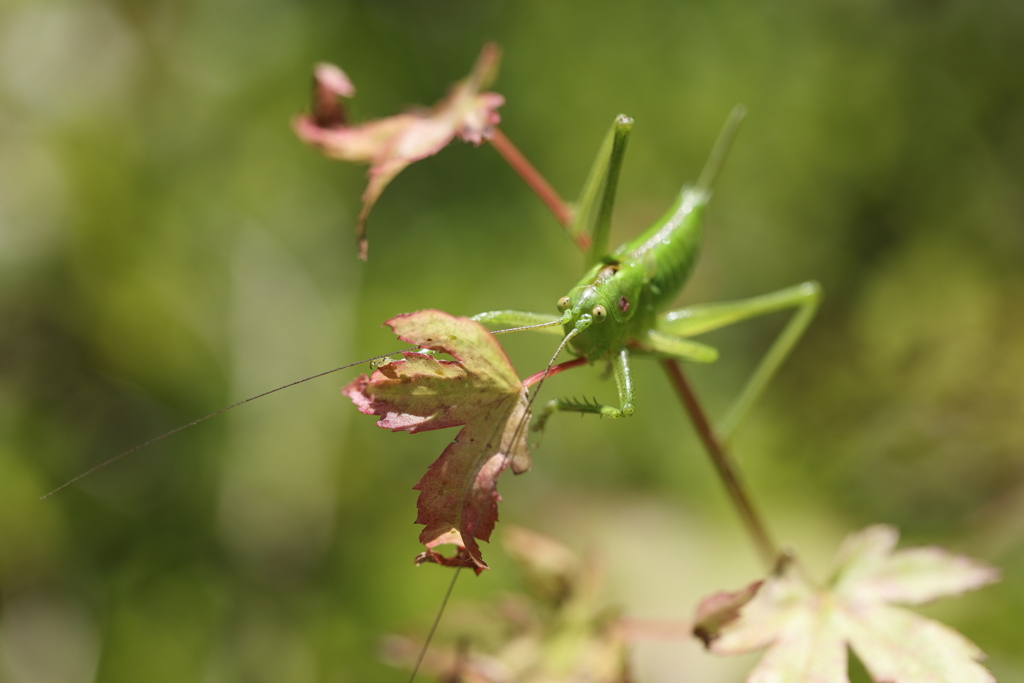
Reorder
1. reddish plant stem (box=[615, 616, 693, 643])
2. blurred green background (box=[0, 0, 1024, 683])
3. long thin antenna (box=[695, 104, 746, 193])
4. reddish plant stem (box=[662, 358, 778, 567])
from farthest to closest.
→ blurred green background (box=[0, 0, 1024, 683]), long thin antenna (box=[695, 104, 746, 193]), reddish plant stem (box=[615, 616, 693, 643]), reddish plant stem (box=[662, 358, 778, 567])

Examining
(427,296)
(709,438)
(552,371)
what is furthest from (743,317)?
(427,296)

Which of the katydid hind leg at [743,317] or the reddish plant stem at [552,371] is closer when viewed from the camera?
the reddish plant stem at [552,371]

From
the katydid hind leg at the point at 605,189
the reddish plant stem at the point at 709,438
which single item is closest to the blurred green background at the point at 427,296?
the reddish plant stem at the point at 709,438

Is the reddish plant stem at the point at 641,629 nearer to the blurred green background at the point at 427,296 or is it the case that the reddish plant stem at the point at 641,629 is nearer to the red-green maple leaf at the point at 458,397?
the red-green maple leaf at the point at 458,397

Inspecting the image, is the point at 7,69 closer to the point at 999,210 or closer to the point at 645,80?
the point at 645,80

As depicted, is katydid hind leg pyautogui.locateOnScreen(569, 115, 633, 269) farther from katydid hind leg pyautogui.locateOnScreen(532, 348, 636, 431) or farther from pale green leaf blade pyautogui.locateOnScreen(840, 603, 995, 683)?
pale green leaf blade pyautogui.locateOnScreen(840, 603, 995, 683)

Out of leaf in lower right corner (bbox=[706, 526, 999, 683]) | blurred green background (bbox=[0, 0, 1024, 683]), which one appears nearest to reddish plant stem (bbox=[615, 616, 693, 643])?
leaf in lower right corner (bbox=[706, 526, 999, 683])

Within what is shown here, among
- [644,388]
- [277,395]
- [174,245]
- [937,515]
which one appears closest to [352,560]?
[277,395]
